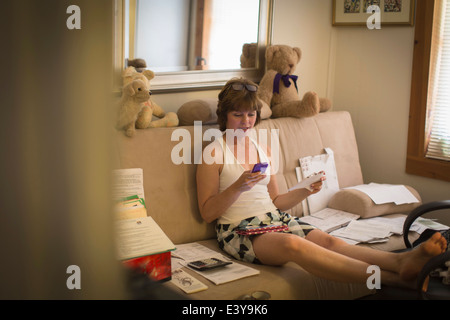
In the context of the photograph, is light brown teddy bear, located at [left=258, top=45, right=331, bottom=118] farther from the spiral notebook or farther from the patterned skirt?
the patterned skirt

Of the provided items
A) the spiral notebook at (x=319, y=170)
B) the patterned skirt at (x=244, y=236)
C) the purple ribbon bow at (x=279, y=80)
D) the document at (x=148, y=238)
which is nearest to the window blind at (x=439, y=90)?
the spiral notebook at (x=319, y=170)

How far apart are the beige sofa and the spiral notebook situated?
4cm

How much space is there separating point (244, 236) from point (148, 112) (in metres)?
0.74

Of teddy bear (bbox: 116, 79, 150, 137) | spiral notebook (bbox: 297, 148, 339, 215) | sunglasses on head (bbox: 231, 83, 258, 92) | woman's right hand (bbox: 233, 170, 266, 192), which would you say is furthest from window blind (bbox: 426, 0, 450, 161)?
teddy bear (bbox: 116, 79, 150, 137)

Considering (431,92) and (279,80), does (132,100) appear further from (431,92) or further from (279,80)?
(431,92)

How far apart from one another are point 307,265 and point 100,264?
1577 millimetres

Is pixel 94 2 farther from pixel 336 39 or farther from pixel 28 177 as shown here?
pixel 336 39

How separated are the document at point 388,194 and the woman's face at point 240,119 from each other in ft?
3.03

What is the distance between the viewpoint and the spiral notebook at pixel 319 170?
265 cm

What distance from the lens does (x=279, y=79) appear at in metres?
2.85

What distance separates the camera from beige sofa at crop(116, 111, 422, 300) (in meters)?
1.82

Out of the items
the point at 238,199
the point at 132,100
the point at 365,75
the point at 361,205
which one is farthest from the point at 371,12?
the point at 132,100

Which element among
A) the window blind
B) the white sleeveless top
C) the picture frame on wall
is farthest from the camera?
the picture frame on wall

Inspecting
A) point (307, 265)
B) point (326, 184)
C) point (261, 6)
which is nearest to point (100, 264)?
point (307, 265)
